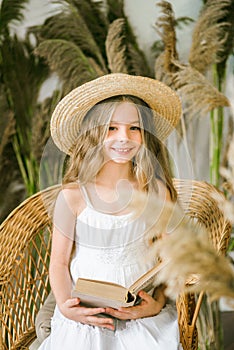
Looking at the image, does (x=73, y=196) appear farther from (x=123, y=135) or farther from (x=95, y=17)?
(x=95, y=17)

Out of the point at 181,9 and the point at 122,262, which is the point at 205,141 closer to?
the point at 181,9

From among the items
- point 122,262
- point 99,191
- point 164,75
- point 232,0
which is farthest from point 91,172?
point 232,0

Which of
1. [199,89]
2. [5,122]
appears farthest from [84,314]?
[5,122]

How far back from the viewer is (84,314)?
143cm

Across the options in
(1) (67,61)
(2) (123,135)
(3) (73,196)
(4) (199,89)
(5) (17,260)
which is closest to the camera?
(2) (123,135)

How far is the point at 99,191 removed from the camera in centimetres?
144

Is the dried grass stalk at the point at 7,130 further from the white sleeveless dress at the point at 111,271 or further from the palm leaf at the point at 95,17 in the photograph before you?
the white sleeveless dress at the point at 111,271

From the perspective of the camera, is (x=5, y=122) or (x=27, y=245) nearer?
(x=27, y=245)

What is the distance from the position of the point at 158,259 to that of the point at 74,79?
1106 mm

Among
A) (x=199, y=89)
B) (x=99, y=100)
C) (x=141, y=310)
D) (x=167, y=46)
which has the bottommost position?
(x=141, y=310)

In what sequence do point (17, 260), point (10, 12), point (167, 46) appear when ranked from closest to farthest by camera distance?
point (17, 260)
point (167, 46)
point (10, 12)

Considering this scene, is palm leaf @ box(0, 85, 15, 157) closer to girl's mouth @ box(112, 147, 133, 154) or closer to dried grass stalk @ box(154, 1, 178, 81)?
dried grass stalk @ box(154, 1, 178, 81)

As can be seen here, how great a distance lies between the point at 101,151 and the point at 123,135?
0.07 metres

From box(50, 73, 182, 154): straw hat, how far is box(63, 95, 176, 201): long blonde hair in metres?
0.02
